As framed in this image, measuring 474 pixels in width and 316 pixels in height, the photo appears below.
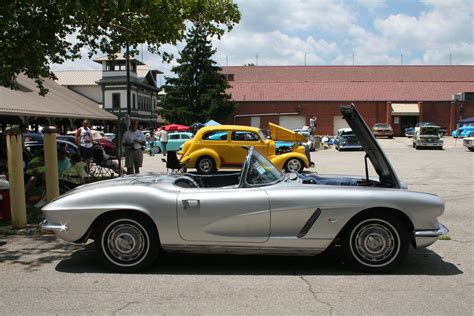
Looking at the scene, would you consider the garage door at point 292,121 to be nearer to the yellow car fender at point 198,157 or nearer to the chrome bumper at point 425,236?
the yellow car fender at point 198,157

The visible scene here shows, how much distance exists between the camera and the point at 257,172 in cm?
507

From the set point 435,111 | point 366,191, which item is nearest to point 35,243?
point 366,191

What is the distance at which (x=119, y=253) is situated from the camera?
192 inches

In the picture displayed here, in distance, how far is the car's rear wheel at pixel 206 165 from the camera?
17047mm

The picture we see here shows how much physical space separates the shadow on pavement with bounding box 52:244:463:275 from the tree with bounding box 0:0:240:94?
153 inches

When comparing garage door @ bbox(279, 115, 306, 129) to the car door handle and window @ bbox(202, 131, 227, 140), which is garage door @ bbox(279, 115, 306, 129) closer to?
window @ bbox(202, 131, 227, 140)

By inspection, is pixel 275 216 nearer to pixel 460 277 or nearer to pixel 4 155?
pixel 460 277

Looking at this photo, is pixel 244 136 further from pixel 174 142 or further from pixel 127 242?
pixel 174 142

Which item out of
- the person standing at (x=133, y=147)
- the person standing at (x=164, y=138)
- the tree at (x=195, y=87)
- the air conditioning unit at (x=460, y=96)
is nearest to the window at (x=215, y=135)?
the person standing at (x=133, y=147)

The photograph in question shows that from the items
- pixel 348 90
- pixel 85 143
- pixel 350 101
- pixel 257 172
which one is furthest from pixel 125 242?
pixel 348 90

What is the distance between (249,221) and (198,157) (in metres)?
12.3

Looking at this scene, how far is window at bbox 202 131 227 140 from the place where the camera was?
1738cm

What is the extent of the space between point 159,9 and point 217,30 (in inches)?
71.8

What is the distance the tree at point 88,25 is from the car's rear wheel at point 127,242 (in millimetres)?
3709
